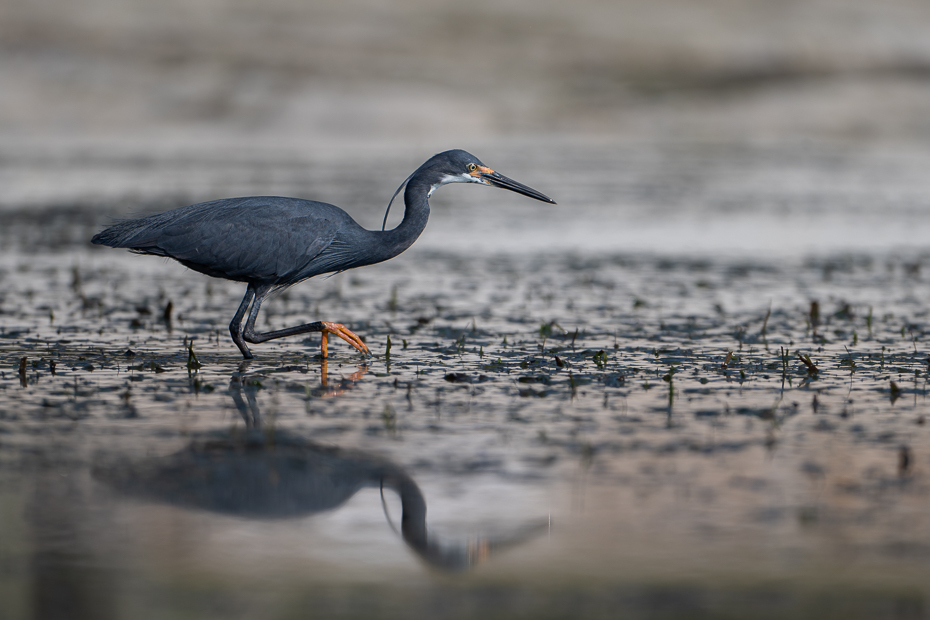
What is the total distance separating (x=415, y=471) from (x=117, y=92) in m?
53.5

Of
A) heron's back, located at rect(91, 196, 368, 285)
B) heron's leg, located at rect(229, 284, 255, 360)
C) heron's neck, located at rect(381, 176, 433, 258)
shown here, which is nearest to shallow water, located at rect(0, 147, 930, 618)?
heron's leg, located at rect(229, 284, 255, 360)

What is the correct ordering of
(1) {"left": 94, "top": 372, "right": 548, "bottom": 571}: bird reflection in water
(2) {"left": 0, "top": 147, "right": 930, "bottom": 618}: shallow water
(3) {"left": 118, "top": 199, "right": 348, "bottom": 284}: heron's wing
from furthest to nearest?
(3) {"left": 118, "top": 199, "right": 348, "bottom": 284}: heron's wing → (1) {"left": 94, "top": 372, "right": 548, "bottom": 571}: bird reflection in water → (2) {"left": 0, "top": 147, "right": 930, "bottom": 618}: shallow water

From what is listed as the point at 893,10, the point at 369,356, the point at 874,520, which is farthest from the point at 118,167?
the point at 893,10

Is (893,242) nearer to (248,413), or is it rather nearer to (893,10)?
(248,413)

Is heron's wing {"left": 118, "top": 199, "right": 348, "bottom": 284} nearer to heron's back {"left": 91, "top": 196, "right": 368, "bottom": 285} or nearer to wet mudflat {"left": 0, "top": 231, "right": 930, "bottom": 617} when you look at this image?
heron's back {"left": 91, "top": 196, "right": 368, "bottom": 285}

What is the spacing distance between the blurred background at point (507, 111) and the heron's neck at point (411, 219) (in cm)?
846

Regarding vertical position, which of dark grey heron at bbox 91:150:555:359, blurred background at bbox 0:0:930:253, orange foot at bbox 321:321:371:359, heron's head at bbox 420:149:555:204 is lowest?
orange foot at bbox 321:321:371:359

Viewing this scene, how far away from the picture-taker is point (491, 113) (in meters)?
A: 56.2

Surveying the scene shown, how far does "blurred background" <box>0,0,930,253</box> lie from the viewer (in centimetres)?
2352

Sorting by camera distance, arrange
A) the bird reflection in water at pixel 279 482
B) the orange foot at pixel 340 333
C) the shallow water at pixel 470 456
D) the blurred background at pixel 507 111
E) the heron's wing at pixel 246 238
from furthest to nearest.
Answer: the blurred background at pixel 507 111, the orange foot at pixel 340 333, the heron's wing at pixel 246 238, the bird reflection in water at pixel 279 482, the shallow water at pixel 470 456

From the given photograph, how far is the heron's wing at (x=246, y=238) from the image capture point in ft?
30.2

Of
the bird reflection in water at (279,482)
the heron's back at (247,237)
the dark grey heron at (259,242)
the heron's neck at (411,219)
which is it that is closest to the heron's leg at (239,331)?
the dark grey heron at (259,242)

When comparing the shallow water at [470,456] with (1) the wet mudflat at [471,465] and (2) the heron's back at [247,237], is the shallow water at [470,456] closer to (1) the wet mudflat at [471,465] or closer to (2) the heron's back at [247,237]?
(1) the wet mudflat at [471,465]

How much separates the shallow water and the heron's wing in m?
0.77
